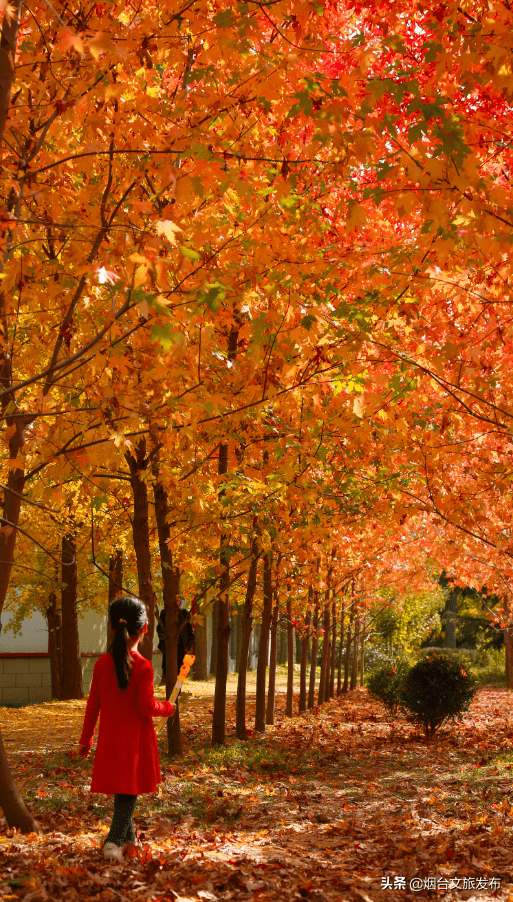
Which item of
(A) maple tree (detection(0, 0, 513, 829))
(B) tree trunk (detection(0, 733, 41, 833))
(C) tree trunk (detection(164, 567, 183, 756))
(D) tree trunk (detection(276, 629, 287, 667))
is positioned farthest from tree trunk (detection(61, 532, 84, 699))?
(D) tree trunk (detection(276, 629, 287, 667))

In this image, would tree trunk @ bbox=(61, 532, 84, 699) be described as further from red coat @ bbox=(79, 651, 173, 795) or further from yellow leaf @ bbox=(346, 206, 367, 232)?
yellow leaf @ bbox=(346, 206, 367, 232)

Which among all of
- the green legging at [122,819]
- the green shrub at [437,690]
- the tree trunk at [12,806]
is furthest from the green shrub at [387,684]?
the green legging at [122,819]

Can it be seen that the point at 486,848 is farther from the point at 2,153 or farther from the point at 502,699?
the point at 502,699

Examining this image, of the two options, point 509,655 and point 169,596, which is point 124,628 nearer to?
point 169,596

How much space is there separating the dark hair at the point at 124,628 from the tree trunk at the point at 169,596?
145 inches

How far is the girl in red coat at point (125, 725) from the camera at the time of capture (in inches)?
174

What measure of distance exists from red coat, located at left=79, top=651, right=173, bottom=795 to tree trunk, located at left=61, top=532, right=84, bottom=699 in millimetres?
12101

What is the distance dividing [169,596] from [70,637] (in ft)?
30.4

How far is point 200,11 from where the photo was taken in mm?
5012

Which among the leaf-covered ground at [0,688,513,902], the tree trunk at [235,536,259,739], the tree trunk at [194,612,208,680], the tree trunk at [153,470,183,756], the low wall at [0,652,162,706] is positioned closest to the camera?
the leaf-covered ground at [0,688,513,902]

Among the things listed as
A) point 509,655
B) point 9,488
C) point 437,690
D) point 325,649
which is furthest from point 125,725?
point 509,655

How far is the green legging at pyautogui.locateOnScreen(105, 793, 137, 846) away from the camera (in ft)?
14.6

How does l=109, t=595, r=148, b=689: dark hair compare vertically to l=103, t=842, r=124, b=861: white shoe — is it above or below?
above

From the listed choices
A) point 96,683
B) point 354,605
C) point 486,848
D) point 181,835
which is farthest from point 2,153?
point 354,605
